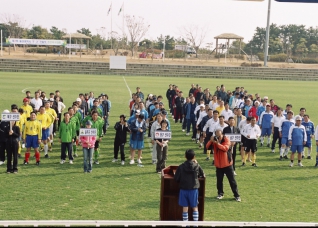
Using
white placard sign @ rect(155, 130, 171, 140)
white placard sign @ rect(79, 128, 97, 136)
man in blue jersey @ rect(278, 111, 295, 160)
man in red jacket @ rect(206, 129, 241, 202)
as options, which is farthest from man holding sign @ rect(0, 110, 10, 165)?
man in blue jersey @ rect(278, 111, 295, 160)

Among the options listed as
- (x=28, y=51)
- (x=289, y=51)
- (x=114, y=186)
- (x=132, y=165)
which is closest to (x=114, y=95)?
(x=132, y=165)

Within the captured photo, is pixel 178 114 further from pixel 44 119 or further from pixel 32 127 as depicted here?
pixel 32 127

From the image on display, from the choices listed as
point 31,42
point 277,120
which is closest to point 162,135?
point 277,120

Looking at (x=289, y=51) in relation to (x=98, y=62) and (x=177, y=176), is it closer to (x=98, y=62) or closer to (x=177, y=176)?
(x=98, y=62)

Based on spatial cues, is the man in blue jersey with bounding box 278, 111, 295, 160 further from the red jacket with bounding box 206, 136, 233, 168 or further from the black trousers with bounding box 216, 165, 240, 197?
the red jacket with bounding box 206, 136, 233, 168

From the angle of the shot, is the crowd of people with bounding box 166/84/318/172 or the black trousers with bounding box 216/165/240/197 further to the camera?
the crowd of people with bounding box 166/84/318/172

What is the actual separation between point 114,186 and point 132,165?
225cm

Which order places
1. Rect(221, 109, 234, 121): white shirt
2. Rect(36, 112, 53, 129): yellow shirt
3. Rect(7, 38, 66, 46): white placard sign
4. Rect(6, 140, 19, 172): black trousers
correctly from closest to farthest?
Rect(6, 140, 19, 172): black trousers, Rect(36, 112, 53, 129): yellow shirt, Rect(221, 109, 234, 121): white shirt, Rect(7, 38, 66, 46): white placard sign

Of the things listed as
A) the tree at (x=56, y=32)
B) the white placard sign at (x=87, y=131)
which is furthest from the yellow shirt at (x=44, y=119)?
the tree at (x=56, y=32)

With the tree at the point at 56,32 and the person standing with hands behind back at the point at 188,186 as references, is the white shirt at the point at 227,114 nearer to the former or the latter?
the person standing with hands behind back at the point at 188,186

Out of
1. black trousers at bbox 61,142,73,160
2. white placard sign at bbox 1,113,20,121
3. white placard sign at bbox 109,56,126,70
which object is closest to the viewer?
white placard sign at bbox 1,113,20,121

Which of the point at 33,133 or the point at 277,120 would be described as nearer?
the point at 33,133

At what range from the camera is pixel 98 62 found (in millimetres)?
56844

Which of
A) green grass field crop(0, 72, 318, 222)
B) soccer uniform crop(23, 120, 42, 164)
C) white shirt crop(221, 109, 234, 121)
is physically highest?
white shirt crop(221, 109, 234, 121)
